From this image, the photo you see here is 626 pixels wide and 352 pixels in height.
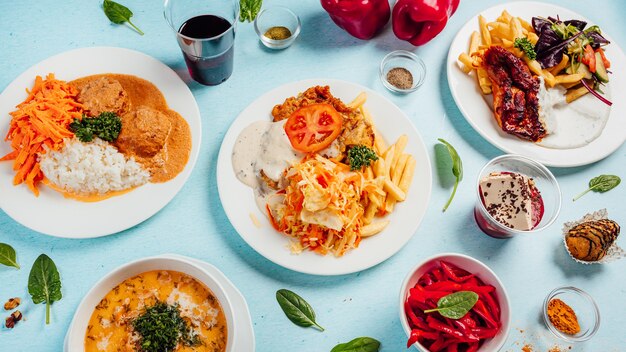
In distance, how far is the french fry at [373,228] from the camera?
9.86ft

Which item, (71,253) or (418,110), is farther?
Answer: (418,110)

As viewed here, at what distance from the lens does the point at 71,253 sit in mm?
3141

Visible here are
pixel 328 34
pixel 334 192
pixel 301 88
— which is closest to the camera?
pixel 334 192

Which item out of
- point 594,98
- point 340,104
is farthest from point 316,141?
point 594,98

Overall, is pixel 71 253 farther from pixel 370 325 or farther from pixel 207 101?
A: pixel 370 325

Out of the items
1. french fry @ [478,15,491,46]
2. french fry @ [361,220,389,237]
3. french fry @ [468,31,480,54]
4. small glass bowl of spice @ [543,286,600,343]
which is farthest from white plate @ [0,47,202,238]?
small glass bowl of spice @ [543,286,600,343]

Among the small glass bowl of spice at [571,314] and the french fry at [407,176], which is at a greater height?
the french fry at [407,176]

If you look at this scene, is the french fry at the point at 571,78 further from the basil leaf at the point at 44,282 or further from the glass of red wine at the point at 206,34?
the basil leaf at the point at 44,282

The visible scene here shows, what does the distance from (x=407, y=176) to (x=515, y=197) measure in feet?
1.97

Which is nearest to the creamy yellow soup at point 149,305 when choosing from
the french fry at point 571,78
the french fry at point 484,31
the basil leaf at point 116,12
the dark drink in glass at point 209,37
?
the dark drink in glass at point 209,37

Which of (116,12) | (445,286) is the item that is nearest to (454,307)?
(445,286)

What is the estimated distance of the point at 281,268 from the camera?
3.14 meters

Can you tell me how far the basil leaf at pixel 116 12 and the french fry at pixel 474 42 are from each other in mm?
2168

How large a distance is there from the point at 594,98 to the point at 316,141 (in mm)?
1764
